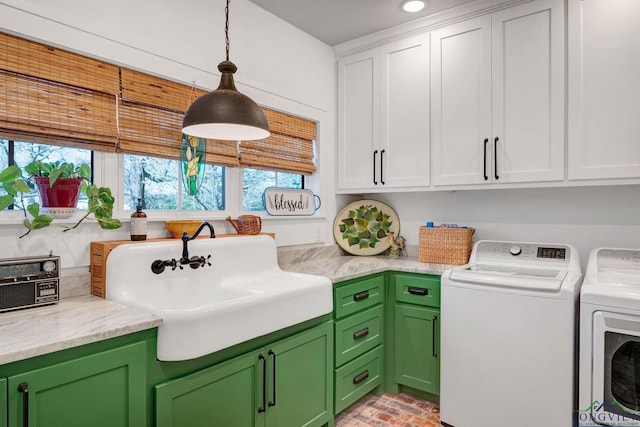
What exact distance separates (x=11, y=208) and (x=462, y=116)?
8.18 ft

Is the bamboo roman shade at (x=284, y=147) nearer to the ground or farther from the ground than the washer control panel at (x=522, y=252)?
farther from the ground

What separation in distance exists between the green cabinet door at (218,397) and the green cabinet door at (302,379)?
8 centimetres

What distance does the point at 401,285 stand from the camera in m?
2.53

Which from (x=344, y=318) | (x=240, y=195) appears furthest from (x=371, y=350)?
(x=240, y=195)

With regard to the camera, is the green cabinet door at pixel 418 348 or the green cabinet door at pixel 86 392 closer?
the green cabinet door at pixel 86 392

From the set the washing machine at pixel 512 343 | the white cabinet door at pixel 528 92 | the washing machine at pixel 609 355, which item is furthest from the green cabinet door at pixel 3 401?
the white cabinet door at pixel 528 92

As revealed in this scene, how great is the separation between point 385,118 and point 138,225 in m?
1.88

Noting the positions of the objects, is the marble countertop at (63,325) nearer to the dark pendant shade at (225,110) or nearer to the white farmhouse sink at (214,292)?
the white farmhouse sink at (214,292)

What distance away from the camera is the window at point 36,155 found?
164 cm

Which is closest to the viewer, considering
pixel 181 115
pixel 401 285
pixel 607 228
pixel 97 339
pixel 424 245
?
pixel 97 339

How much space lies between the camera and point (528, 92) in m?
2.33

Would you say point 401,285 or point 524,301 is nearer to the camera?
point 524,301

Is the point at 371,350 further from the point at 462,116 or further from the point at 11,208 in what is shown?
the point at 11,208

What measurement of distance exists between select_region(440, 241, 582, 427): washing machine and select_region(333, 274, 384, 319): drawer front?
435 millimetres
